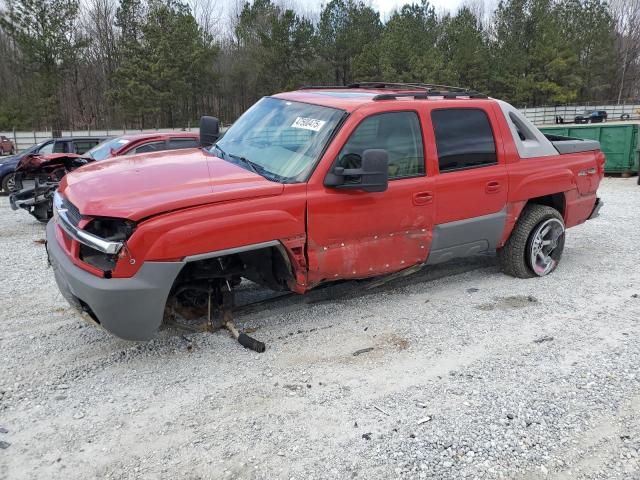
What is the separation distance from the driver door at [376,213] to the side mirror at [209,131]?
191 cm

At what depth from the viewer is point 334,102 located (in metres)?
4.44

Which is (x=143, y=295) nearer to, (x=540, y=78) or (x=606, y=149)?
(x=606, y=149)

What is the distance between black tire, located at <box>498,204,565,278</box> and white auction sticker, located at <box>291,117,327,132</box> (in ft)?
8.28

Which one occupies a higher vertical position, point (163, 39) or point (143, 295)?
point (163, 39)

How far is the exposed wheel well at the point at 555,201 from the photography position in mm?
5750

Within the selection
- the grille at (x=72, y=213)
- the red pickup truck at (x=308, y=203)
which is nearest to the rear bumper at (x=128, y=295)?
the red pickup truck at (x=308, y=203)

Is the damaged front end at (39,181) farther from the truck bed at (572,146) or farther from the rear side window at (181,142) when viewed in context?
the truck bed at (572,146)

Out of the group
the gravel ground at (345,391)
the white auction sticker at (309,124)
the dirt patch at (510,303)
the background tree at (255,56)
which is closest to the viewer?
the gravel ground at (345,391)

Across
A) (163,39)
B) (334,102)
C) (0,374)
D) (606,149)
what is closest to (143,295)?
(0,374)

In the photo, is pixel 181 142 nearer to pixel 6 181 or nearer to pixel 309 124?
pixel 6 181

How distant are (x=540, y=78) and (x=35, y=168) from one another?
52.1m

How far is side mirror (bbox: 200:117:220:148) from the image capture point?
17.9 feet

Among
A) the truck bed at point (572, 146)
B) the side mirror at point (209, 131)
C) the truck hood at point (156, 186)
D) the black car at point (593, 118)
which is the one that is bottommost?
the truck hood at point (156, 186)

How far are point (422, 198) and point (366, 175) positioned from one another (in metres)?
0.84
